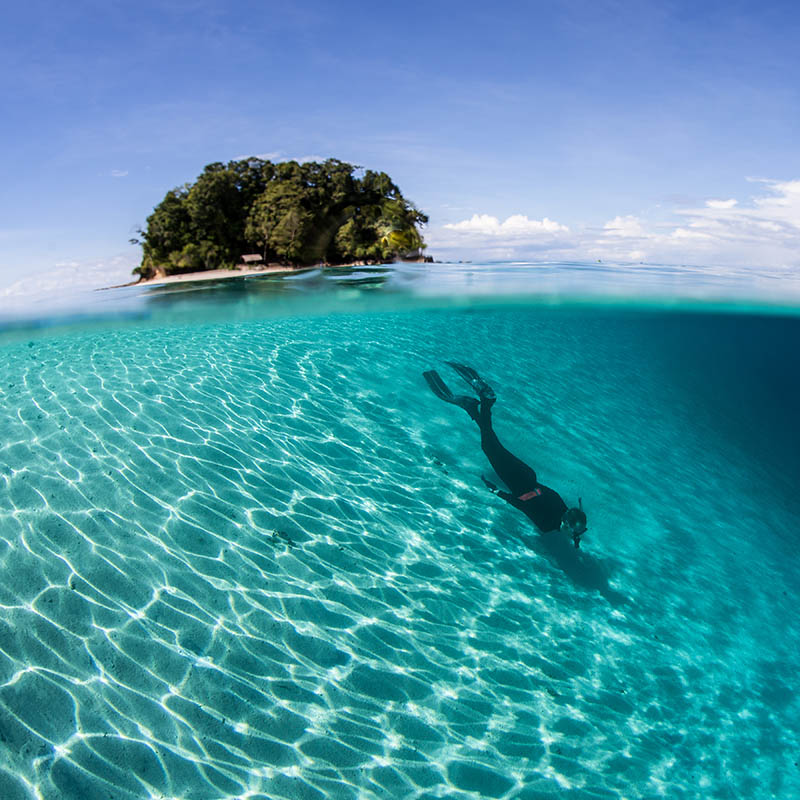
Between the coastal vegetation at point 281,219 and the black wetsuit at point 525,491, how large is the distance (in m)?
26.7

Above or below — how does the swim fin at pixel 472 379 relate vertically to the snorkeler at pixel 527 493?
above

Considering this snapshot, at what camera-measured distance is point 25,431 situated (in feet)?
21.1

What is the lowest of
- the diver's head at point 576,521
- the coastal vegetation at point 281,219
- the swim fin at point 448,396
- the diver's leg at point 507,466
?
the diver's head at point 576,521

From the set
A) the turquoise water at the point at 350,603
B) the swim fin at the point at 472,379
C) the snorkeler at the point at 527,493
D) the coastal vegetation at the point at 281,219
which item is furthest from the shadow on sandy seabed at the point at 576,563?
the coastal vegetation at the point at 281,219

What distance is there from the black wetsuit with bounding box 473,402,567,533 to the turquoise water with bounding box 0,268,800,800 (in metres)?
0.31

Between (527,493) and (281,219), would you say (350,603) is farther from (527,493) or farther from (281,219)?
(281,219)

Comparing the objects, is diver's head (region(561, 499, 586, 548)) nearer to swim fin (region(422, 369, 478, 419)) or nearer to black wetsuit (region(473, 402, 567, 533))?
black wetsuit (region(473, 402, 567, 533))

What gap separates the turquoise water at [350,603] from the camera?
3348 millimetres

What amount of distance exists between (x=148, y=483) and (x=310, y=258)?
30080 mm

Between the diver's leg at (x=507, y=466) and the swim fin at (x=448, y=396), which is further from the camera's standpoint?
the swim fin at (x=448, y=396)

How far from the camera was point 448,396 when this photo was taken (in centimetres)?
977

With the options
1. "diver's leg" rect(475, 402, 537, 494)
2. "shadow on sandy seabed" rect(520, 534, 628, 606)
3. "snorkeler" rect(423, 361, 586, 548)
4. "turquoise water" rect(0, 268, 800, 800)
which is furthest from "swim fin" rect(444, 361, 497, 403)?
"shadow on sandy seabed" rect(520, 534, 628, 606)

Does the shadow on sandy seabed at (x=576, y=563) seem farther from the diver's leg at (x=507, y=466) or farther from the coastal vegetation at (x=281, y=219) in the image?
the coastal vegetation at (x=281, y=219)

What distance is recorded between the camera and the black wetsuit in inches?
249
